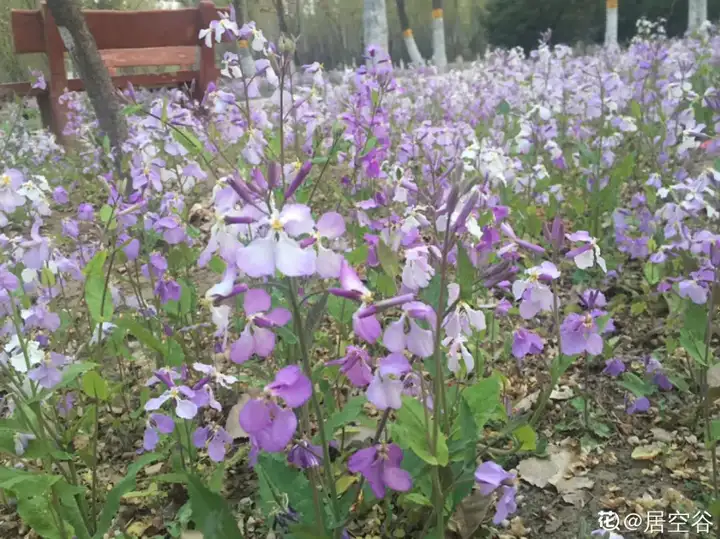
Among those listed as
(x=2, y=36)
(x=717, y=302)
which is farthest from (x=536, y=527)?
(x=2, y=36)

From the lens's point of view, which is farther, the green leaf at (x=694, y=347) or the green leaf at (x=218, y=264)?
the green leaf at (x=218, y=264)

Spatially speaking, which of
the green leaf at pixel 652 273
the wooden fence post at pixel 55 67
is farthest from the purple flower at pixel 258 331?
the wooden fence post at pixel 55 67

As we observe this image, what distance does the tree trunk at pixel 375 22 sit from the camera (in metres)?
11.8

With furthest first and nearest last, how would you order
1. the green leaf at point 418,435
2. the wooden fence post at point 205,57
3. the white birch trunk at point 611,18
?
the white birch trunk at point 611,18 < the wooden fence post at point 205,57 < the green leaf at point 418,435

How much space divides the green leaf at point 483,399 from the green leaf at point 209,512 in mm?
536

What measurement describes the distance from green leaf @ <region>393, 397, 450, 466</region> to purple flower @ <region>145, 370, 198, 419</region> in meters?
0.55

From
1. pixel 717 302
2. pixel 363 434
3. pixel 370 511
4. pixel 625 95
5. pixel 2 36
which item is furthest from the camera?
pixel 2 36

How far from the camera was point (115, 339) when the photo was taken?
2123 mm

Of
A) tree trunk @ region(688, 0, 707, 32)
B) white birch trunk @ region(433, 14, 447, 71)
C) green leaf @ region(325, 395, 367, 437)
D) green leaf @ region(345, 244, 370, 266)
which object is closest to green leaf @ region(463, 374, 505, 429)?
green leaf @ region(325, 395, 367, 437)

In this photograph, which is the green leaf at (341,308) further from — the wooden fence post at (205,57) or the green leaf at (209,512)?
the wooden fence post at (205,57)

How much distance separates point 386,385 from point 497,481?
1.03ft

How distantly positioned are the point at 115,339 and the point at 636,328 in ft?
6.34

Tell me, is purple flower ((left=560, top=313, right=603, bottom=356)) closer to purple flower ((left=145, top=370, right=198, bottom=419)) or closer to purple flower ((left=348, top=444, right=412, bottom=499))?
purple flower ((left=348, top=444, right=412, bottom=499))

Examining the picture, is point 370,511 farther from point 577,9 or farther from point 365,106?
point 577,9
